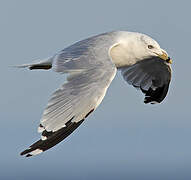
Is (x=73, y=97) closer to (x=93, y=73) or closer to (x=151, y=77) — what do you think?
(x=93, y=73)

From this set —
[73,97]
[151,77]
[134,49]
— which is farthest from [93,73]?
[151,77]

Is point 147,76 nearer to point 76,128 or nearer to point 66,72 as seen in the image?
point 66,72

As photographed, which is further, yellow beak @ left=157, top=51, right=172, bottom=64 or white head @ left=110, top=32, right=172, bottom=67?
yellow beak @ left=157, top=51, right=172, bottom=64

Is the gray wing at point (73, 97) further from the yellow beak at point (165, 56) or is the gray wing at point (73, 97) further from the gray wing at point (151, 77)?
the gray wing at point (151, 77)

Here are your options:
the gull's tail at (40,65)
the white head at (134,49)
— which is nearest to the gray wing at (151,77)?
the white head at (134,49)

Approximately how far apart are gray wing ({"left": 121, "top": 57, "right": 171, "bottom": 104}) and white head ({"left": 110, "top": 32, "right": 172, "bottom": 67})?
0.40m

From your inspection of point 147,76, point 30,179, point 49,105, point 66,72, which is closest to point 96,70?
point 66,72

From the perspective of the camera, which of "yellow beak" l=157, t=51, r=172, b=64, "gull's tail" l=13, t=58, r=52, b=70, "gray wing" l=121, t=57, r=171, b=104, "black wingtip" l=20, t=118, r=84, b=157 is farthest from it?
"gray wing" l=121, t=57, r=171, b=104

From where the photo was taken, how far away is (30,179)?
445 feet

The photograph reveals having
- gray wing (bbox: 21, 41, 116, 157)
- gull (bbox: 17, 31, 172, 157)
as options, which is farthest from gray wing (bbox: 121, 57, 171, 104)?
gray wing (bbox: 21, 41, 116, 157)

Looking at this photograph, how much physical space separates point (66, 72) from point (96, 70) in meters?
0.37

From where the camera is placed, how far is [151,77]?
1241 cm

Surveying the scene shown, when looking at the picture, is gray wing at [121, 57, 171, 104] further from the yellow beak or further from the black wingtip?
the black wingtip

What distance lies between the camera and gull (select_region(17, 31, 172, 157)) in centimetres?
849
